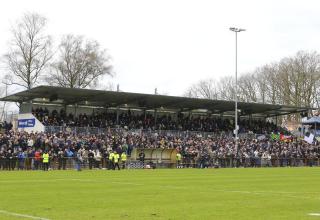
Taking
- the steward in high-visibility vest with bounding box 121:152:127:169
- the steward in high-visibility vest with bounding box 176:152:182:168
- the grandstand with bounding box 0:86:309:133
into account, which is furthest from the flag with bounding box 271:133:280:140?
the steward in high-visibility vest with bounding box 121:152:127:169

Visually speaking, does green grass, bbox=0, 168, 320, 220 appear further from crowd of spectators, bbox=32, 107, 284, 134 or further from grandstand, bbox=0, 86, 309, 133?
crowd of spectators, bbox=32, 107, 284, 134

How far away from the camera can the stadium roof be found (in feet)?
173

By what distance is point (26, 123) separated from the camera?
52.5 meters

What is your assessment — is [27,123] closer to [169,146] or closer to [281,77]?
[169,146]

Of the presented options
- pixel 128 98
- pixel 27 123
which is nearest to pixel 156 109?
pixel 128 98

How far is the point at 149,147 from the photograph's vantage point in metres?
49.2

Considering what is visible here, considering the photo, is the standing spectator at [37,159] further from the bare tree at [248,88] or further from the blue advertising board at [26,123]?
the bare tree at [248,88]

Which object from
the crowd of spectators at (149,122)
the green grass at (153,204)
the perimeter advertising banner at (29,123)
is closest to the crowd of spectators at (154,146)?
the crowd of spectators at (149,122)

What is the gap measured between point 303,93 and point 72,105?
167ft

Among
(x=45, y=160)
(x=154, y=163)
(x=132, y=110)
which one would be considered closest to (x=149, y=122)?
(x=132, y=110)

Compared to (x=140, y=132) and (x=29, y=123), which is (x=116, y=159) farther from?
(x=140, y=132)

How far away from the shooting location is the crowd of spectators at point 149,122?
54.2m

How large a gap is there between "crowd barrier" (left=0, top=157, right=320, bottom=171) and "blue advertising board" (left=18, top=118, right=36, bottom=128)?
33.6 feet

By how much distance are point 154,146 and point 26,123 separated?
1202 centimetres
